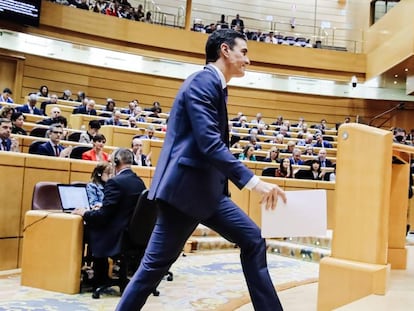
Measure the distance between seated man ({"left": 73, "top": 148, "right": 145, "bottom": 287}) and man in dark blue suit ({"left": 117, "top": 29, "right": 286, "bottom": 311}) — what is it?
5.21 feet

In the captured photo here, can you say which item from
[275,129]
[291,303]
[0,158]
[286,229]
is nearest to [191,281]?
[291,303]

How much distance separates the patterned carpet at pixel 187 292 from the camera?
10.2 feet

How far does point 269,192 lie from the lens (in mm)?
1742

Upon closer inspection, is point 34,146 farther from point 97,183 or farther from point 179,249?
point 179,249

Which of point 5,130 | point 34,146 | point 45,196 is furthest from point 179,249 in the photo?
point 34,146

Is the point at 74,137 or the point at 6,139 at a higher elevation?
the point at 74,137

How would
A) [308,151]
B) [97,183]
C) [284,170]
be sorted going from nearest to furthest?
[97,183] < [284,170] < [308,151]

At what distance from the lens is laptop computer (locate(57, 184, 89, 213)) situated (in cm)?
386

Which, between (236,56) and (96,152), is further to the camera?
(96,152)

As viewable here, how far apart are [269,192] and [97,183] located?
256cm

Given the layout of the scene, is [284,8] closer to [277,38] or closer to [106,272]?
[277,38]

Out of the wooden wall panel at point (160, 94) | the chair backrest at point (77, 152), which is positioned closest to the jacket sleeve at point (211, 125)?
the chair backrest at point (77, 152)

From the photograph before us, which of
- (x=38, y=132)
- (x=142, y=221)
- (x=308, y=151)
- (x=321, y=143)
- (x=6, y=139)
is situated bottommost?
(x=142, y=221)

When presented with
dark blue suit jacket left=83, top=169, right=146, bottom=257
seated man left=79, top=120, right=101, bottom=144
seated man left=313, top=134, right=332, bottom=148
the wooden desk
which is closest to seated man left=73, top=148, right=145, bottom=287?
dark blue suit jacket left=83, top=169, right=146, bottom=257
